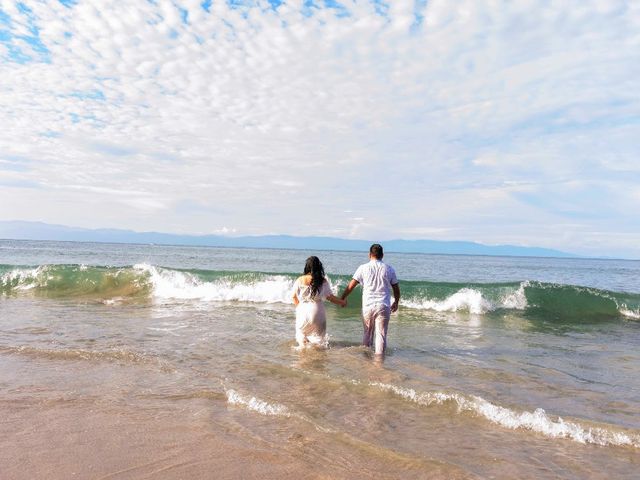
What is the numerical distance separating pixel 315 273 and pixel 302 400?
10.2 ft

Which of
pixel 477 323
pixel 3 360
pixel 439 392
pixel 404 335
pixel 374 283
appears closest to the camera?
pixel 439 392

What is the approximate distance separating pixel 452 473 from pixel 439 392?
2.28m

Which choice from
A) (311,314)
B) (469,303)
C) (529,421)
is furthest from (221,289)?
(529,421)

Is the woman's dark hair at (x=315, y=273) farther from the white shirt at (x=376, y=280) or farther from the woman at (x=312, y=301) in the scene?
the white shirt at (x=376, y=280)

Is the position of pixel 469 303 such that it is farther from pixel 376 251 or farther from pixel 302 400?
pixel 302 400

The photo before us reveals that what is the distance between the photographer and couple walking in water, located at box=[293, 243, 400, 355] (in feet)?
27.4

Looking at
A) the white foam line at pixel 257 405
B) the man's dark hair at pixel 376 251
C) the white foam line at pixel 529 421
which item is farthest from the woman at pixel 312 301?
the white foam line at pixel 257 405

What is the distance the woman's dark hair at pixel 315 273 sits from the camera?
8.33 meters

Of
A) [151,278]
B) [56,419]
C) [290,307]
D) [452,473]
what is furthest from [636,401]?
[151,278]

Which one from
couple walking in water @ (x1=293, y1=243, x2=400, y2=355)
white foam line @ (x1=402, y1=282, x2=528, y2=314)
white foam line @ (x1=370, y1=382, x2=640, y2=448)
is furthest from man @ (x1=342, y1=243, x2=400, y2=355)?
white foam line @ (x1=402, y1=282, x2=528, y2=314)

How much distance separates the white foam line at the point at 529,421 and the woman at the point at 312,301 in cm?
290

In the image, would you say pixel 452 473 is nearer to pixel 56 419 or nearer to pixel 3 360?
pixel 56 419

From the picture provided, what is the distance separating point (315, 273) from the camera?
8367 millimetres

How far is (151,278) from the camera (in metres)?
20.6
